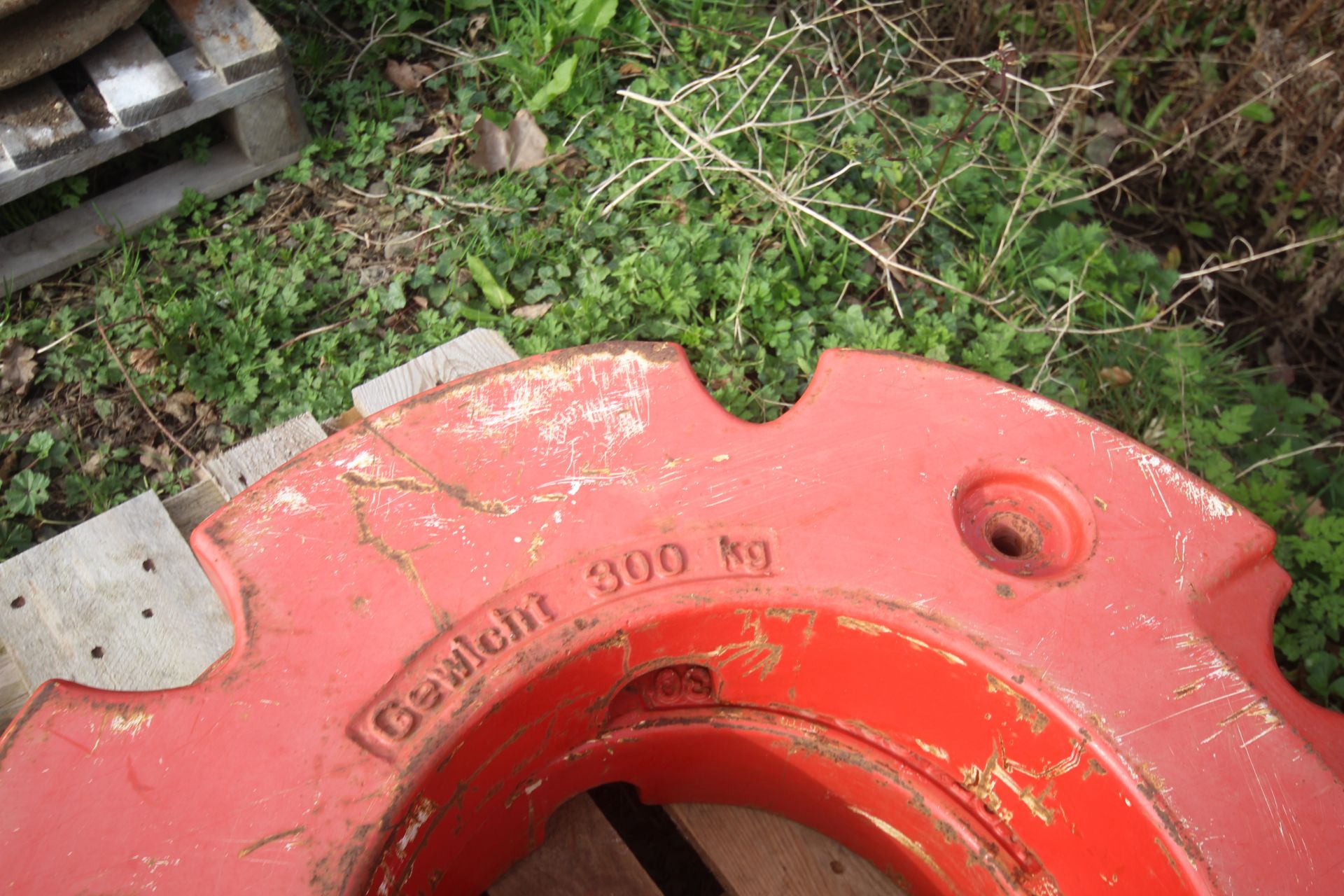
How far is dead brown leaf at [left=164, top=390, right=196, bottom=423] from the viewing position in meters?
2.32

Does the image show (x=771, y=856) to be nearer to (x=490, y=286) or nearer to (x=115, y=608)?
(x=115, y=608)

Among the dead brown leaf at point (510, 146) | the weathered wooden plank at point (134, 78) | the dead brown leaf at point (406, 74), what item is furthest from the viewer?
the dead brown leaf at point (406, 74)

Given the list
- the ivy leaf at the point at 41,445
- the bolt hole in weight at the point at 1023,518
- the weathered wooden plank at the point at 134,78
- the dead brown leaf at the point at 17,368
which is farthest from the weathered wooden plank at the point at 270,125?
the bolt hole in weight at the point at 1023,518

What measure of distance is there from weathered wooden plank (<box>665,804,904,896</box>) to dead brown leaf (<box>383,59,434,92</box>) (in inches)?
80.7

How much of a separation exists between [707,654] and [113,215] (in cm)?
192

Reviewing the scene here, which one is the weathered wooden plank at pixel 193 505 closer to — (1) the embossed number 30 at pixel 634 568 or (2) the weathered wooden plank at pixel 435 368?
(2) the weathered wooden plank at pixel 435 368

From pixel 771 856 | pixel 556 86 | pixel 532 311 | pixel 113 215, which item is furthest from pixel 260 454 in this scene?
pixel 556 86

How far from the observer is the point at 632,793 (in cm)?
209

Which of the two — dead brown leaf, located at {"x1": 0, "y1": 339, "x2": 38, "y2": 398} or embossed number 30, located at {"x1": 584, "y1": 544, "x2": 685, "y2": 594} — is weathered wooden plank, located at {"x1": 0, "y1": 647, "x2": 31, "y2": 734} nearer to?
dead brown leaf, located at {"x1": 0, "y1": 339, "x2": 38, "y2": 398}

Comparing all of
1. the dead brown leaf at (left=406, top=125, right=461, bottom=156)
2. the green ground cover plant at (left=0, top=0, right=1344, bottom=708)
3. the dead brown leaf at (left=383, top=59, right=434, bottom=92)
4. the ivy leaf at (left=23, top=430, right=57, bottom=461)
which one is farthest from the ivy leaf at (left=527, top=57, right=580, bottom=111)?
the ivy leaf at (left=23, top=430, right=57, bottom=461)

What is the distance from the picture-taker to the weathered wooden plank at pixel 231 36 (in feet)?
7.64

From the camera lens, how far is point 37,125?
2.19 meters

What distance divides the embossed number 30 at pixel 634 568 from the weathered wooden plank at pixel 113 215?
1.76 m

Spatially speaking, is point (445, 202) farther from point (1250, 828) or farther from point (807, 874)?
point (1250, 828)
